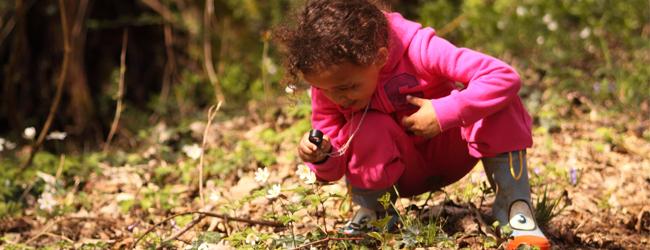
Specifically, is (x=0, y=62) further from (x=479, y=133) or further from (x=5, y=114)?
(x=479, y=133)

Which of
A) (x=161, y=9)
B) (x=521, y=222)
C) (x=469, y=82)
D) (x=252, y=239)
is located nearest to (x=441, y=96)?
(x=469, y=82)

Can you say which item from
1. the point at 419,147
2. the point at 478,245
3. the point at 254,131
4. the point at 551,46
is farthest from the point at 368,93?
the point at 551,46

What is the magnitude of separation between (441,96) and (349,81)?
17.8 inches

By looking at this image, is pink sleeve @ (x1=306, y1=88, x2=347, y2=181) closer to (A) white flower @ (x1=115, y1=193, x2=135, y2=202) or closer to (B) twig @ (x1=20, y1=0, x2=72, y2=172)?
(A) white flower @ (x1=115, y1=193, x2=135, y2=202)

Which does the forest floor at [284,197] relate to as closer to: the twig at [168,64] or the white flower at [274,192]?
the white flower at [274,192]

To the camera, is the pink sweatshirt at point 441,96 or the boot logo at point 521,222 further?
the boot logo at point 521,222

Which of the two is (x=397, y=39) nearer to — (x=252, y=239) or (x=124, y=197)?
(x=252, y=239)

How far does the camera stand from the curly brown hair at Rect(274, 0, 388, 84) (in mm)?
2521

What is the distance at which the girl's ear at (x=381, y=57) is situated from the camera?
2.61 metres

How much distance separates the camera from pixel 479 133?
2721 millimetres

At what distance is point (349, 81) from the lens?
2590 mm

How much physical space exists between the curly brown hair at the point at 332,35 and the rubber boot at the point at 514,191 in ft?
1.97

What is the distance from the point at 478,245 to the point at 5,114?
15.8ft

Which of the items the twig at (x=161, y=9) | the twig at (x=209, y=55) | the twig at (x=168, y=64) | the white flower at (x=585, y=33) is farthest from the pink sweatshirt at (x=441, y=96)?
the twig at (x=161, y=9)
